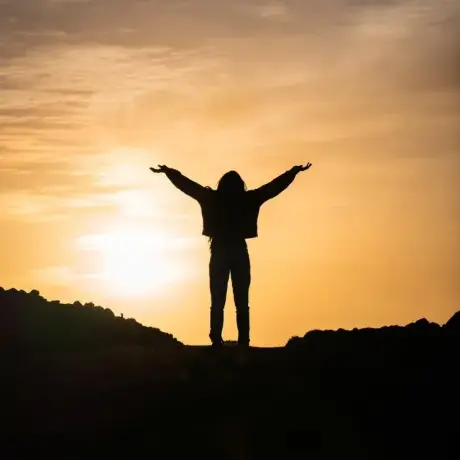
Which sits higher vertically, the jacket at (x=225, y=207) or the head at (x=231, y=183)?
the head at (x=231, y=183)

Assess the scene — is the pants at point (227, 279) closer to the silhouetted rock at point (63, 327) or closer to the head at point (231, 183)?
the head at point (231, 183)

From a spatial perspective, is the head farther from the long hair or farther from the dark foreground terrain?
the dark foreground terrain

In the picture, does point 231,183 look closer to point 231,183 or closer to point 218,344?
point 231,183

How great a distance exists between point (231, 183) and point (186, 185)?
2.97ft

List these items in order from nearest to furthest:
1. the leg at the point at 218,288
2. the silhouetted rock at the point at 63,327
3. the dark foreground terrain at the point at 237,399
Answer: the dark foreground terrain at the point at 237,399, the leg at the point at 218,288, the silhouetted rock at the point at 63,327

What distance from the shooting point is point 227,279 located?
18.9 metres

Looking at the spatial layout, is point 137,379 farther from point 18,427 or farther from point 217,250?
point 217,250

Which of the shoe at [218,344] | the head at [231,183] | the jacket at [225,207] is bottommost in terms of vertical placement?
the shoe at [218,344]

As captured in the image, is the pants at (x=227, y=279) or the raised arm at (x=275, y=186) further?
the raised arm at (x=275, y=186)

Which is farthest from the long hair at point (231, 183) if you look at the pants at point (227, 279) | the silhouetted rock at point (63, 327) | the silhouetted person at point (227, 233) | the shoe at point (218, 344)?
the silhouetted rock at point (63, 327)

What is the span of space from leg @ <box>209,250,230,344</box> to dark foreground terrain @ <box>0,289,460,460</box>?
1.48ft

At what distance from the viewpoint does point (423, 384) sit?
15.6 meters

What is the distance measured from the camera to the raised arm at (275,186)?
1933 cm

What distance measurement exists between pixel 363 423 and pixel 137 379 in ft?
12.9
